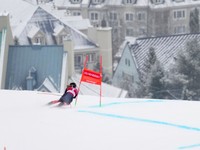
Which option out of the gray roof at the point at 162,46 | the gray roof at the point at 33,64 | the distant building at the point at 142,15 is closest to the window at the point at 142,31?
the distant building at the point at 142,15

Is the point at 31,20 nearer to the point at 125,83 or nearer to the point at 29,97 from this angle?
the point at 125,83

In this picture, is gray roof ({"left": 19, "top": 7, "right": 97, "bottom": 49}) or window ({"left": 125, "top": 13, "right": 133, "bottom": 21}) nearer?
gray roof ({"left": 19, "top": 7, "right": 97, "bottom": 49})

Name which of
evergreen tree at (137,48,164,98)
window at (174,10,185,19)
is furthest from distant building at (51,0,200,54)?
evergreen tree at (137,48,164,98)

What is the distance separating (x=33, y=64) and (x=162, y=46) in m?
18.4

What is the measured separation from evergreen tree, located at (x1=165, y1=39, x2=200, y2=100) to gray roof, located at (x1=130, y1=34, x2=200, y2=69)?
4701 mm

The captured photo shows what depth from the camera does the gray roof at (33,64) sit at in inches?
1082

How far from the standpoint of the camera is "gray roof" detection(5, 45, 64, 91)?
27.5 metres

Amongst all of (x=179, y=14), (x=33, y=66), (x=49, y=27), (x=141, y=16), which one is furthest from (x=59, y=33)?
(x=179, y=14)

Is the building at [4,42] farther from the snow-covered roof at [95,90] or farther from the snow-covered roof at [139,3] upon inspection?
the snow-covered roof at [139,3]

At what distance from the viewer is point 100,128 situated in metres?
10.6

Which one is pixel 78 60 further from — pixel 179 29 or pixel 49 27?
pixel 179 29

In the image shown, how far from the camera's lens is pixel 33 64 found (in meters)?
28.0

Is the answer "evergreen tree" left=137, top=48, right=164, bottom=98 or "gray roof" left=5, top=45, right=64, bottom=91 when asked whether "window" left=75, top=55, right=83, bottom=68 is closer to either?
"evergreen tree" left=137, top=48, right=164, bottom=98

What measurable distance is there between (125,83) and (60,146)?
3495 centimetres
